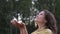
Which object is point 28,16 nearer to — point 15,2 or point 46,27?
point 15,2

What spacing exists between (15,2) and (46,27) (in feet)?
77.9

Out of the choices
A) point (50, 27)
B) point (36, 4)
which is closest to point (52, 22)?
point (50, 27)

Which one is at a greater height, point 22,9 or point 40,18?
point 22,9

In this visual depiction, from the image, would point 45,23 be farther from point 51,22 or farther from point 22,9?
point 22,9

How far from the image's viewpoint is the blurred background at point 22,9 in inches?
1009

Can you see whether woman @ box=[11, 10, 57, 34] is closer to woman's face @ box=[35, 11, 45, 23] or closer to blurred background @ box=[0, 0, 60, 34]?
woman's face @ box=[35, 11, 45, 23]

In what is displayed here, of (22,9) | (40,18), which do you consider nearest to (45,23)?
(40,18)

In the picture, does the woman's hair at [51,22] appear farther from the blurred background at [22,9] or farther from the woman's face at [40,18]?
the blurred background at [22,9]

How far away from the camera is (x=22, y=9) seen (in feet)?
85.6

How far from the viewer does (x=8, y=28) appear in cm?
2600

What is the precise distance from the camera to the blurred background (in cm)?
2562

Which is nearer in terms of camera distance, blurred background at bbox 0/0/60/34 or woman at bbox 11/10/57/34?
woman at bbox 11/10/57/34

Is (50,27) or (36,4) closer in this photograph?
(50,27)

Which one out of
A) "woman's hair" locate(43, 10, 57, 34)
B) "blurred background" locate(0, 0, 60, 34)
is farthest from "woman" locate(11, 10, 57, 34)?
"blurred background" locate(0, 0, 60, 34)
